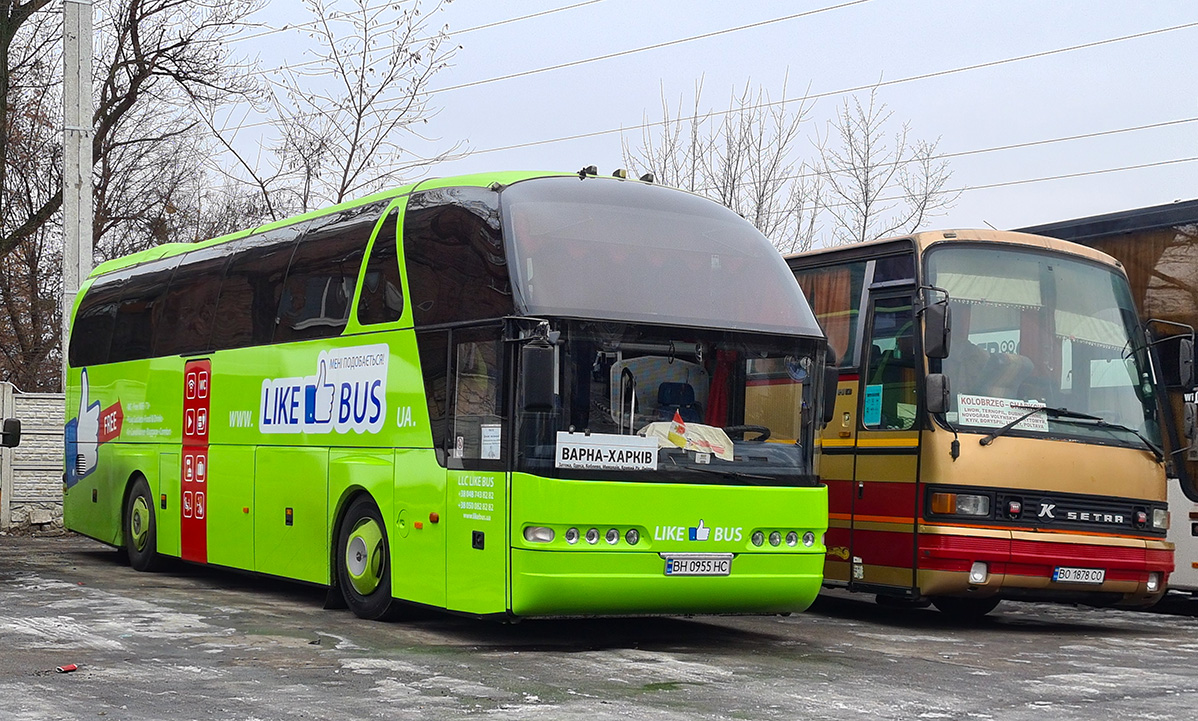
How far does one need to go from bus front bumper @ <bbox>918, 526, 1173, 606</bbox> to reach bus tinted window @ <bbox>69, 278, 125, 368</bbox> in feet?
32.1

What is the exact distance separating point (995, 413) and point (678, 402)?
3.23 m

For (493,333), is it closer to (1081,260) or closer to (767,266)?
(767,266)

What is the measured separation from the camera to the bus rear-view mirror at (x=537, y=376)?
31.0 feet

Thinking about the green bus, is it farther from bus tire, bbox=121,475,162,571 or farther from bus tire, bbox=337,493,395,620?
bus tire, bbox=121,475,162,571

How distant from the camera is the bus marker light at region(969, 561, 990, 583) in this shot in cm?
1166

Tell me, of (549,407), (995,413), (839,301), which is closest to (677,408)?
(549,407)

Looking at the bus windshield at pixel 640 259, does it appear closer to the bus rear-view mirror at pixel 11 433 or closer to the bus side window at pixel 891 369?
the bus side window at pixel 891 369

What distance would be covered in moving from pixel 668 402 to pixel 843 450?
11.3 ft

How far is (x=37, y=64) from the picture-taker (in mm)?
30250

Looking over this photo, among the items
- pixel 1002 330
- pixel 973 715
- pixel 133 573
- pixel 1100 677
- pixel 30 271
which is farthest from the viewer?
pixel 30 271

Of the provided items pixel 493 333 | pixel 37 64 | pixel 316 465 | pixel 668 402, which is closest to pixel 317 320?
pixel 316 465

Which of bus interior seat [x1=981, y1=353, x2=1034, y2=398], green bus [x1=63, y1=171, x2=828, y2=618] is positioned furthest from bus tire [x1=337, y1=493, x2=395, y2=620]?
bus interior seat [x1=981, y1=353, x2=1034, y2=398]

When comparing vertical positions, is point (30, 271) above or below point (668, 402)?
above

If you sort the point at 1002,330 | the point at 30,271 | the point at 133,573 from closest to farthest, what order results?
the point at 1002,330
the point at 133,573
the point at 30,271
